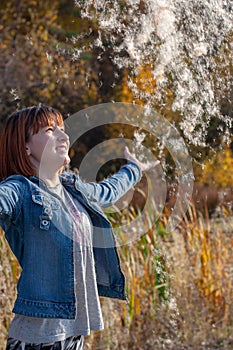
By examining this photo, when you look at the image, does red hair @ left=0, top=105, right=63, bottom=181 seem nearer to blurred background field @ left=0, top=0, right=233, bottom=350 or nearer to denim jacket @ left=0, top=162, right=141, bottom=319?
denim jacket @ left=0, top=162, right=141, bottom=319

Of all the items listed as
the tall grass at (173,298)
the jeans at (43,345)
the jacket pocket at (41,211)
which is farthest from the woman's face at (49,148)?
the tall grass at (173,298)

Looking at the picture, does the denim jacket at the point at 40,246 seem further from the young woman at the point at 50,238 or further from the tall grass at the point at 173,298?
the tall grass at the point at 173,298

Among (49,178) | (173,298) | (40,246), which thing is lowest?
(40,246)

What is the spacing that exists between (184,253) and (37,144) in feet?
6.45

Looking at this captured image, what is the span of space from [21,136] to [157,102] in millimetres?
704

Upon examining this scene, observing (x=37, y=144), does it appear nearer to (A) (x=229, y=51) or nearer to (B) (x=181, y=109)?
Result: (B) (x=181, y=109)

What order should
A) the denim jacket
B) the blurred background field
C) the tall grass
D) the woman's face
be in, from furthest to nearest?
the tall grass < the blurred background field < the woman's face < the denim jacket

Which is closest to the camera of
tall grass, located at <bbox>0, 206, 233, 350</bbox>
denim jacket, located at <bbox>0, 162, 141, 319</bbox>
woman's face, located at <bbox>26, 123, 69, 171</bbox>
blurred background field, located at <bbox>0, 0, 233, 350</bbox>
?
denim jacket, located at <bbox>0, 162, 141, 319</bbox>

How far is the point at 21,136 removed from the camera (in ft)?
6.14

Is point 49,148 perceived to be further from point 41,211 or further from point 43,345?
point 43,345

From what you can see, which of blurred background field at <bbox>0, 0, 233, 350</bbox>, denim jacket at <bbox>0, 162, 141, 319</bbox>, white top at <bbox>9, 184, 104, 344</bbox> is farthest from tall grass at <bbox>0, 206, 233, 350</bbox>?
denim jacket at <bbox>0, 162, 141, 319</bbox>

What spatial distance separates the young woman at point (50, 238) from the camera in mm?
1746

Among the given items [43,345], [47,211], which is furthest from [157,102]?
[43,345]

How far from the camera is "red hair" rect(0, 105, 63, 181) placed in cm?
186
